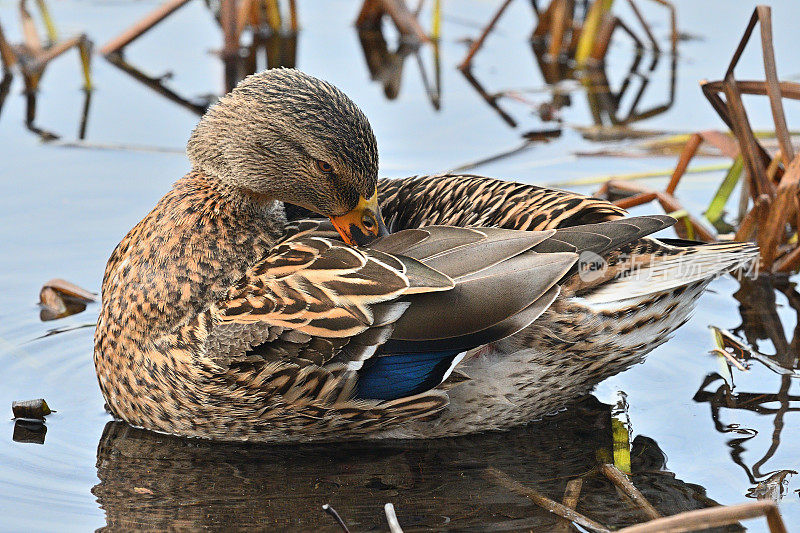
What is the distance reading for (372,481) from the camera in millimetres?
4027

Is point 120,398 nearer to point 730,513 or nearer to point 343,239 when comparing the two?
point 343,239

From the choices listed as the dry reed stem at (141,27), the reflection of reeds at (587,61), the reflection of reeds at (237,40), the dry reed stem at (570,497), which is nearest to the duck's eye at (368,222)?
the dry reed stem at (570,497)

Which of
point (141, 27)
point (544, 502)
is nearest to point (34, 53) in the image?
point (141, 27)

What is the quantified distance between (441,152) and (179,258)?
8.85 ft

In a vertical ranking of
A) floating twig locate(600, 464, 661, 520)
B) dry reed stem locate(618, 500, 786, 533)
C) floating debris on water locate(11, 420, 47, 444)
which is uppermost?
dry reed stem locate(618, 500, 786, 533)

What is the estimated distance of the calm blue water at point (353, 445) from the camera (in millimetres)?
3859

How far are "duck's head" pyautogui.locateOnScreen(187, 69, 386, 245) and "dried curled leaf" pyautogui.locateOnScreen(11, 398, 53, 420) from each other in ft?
3.38

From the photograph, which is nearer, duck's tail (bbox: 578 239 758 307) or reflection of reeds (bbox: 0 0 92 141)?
duck's tail (bbox: 578 239 758 307)

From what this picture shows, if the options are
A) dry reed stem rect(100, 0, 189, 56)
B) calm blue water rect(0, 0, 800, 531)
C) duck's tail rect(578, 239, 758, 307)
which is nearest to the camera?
calm blue water rect(0, 0, 800, 531)

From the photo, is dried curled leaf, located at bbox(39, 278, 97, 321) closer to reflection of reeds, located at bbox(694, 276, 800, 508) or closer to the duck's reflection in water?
the duck's reflection in water

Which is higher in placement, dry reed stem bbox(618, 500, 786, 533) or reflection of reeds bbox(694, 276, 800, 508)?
dry reed stem bbox(618, 500, 786, 533)

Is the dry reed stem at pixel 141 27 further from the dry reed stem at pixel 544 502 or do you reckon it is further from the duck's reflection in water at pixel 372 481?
the dry reed stem at pixel 544 502

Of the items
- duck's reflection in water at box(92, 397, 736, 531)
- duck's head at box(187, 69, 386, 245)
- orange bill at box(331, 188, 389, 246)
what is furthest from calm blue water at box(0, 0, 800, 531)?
duck's head at box(187, 69, 386, 245)

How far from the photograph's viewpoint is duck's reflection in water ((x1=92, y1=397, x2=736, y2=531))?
3.76m
